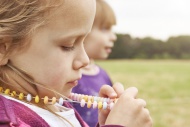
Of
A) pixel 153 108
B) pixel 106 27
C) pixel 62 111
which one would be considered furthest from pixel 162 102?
pixel 62 111

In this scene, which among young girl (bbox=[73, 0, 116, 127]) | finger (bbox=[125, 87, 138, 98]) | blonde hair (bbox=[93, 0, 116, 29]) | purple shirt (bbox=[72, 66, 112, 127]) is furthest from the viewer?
blonde hair (bbox=[93, 0, 116, 29])

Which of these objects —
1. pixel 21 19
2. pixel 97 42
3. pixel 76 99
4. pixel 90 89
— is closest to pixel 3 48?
pixel 21 19

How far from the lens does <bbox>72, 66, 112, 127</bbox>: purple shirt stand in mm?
2379

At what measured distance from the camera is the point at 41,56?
1.00 m

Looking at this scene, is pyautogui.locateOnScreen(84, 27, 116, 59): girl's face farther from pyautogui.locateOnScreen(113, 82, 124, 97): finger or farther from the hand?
the hand

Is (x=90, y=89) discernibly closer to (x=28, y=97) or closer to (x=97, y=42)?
(x=97, y=42)

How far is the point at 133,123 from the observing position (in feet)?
3.34

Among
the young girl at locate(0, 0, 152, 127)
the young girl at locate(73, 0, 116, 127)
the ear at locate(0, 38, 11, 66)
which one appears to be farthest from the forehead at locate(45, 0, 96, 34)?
the young girl at locate(73, 0, 116, 127)

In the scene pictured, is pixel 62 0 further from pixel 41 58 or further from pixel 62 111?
pixel 62 111

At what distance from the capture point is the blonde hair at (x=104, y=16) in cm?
282

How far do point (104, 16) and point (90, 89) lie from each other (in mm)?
555

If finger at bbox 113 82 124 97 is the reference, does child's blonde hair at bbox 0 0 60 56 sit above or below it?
above

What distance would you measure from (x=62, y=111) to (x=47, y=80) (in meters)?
0.18

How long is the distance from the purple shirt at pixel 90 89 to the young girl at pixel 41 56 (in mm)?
1205
